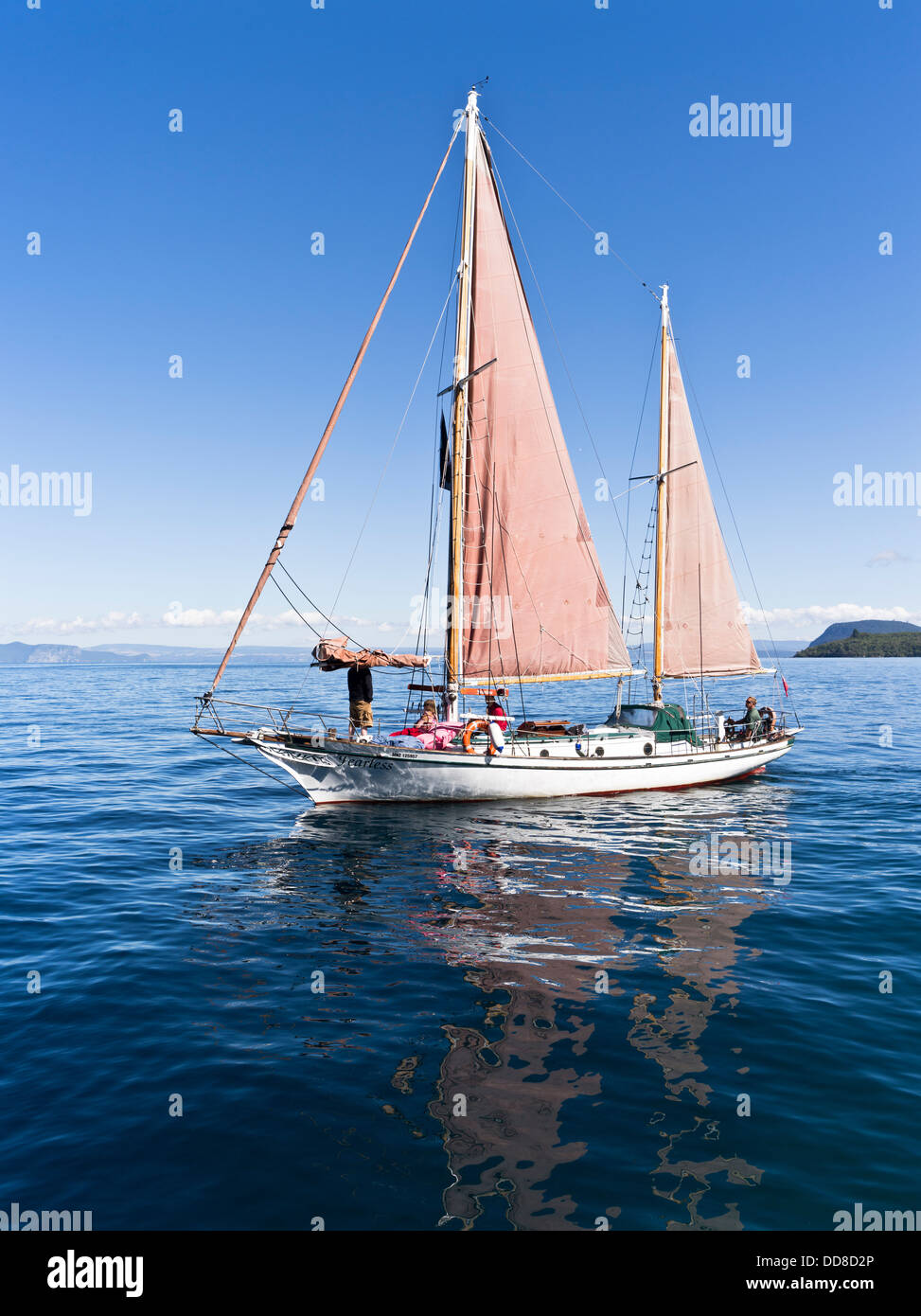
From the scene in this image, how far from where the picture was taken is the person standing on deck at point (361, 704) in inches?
899

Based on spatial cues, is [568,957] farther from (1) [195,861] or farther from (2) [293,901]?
(1) [195,861]

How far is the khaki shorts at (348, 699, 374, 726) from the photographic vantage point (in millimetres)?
23141

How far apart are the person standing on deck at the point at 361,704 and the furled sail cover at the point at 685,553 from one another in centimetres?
1483

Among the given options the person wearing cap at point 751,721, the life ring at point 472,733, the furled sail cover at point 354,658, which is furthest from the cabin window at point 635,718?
the furled sail cover at point 354,658

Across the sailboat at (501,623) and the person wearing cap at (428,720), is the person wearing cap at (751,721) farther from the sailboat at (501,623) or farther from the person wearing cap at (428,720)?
the person wearing cap at (428,720)

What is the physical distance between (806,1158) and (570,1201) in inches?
106

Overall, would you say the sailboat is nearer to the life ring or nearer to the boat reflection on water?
the life ring

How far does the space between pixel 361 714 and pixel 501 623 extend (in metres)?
6.37

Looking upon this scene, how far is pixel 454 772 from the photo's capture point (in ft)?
77.5

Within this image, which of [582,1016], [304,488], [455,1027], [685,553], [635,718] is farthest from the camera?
[685,553]

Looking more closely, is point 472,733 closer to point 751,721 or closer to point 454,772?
point 454,772

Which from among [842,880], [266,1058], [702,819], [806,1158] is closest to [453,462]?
[702,819]

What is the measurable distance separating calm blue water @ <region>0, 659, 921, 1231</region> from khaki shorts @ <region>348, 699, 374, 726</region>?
3476mm

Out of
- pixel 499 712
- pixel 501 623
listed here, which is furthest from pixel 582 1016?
pixel 501 623
